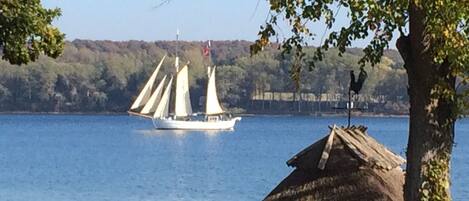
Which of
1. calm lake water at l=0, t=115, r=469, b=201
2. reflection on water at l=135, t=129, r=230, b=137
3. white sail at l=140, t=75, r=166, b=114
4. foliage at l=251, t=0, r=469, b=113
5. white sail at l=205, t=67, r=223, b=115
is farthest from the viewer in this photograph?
reflection on water at l=135, t=129, r=230, b=137

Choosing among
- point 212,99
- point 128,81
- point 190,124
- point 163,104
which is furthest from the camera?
point 128,81

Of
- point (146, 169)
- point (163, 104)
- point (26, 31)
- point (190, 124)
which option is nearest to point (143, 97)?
point (163, 104)

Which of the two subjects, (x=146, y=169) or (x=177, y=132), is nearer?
(x=146, y=169)

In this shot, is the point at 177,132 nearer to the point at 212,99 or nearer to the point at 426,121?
the point at 212,99

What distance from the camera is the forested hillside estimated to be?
11281 centimetres

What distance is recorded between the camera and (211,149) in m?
59.2

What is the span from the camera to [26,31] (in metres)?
8.55

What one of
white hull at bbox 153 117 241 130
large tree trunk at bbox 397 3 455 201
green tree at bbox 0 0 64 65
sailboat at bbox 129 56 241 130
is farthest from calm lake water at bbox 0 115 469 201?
green tree at bbox 0 0 64 65

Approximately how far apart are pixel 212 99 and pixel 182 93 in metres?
2.10

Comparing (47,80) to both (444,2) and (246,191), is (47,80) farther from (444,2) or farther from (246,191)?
(444,2)

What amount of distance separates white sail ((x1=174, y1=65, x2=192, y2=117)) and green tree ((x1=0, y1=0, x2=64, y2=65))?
68951 millimetres

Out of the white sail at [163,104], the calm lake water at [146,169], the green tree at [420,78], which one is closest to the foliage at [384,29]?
the green tree at [420,78]

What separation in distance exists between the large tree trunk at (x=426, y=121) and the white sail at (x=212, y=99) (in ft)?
230

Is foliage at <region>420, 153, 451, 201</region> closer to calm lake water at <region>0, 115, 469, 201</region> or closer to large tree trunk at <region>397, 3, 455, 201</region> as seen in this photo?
large tree trunk at <region>397, 3, 455, 201</region>
